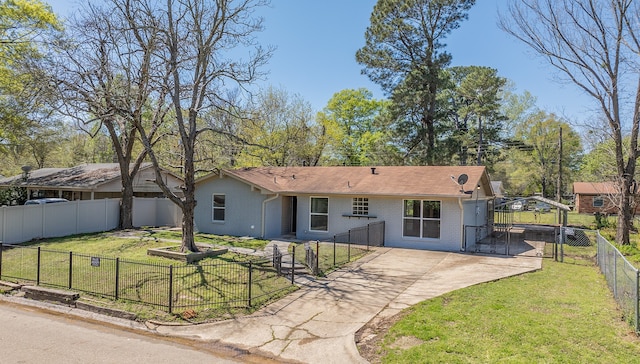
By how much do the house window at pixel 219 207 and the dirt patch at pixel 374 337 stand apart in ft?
44.0

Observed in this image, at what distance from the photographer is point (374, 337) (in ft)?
22.9

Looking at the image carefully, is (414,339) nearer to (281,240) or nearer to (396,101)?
(281,240)

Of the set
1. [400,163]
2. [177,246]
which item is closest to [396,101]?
[400,163]

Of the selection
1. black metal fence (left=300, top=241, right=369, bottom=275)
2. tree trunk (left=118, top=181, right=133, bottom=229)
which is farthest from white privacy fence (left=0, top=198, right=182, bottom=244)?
black metal fence (left=300, top=241, right=369, bottom=275)

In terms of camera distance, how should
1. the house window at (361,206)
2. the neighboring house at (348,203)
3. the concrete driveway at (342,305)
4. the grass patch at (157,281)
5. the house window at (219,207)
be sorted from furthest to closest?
the house window at (219,207), the house window at (361,206), the neighboring house at (348,203), the grass patch at (157,281), the concrete driveway at (342,305)

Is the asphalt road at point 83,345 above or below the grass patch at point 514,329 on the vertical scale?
below

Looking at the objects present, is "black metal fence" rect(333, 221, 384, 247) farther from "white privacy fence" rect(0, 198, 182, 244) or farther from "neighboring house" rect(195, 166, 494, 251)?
"white privacy fence" rect(0, 198, 182, 244)

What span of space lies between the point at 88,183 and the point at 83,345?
1912 centimetres

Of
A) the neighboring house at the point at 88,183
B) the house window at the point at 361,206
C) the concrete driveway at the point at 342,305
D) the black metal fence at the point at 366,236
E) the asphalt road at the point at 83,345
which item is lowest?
the asphalt road at the point at 83,345

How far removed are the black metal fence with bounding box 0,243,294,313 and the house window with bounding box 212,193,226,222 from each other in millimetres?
7506

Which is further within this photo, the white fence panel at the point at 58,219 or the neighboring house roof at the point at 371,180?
the white fence panel at the point at 58,219

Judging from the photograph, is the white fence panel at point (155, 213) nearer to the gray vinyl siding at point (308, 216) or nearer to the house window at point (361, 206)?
the gray vinyl siding at point (308, 216)

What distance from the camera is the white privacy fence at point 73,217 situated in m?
16.3

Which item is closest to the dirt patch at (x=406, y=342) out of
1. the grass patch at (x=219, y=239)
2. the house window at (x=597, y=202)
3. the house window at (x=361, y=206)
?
the grass patch at (x=219, y=239)
